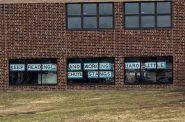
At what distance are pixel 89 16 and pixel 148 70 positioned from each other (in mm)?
4750

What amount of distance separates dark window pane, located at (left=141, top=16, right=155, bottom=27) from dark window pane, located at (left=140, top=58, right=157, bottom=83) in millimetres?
2020

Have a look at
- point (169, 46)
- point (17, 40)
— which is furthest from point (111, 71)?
point (17, 40)

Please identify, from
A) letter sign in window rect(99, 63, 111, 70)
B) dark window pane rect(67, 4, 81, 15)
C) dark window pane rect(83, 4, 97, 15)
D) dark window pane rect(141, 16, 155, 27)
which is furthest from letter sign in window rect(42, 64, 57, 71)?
dark window pane rect(141, 16, 155, 27)

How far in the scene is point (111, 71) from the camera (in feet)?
104

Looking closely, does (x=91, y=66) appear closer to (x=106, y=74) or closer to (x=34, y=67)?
(x=106, y=74)

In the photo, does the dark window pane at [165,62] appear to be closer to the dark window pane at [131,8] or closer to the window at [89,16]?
the dark window pane at [131,8]

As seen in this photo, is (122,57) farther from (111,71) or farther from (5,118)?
(5,118)

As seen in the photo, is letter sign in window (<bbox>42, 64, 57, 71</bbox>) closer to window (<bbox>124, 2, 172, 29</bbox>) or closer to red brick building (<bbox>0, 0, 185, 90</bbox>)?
red brick building (<bbox>0, 0, 185, 90</bbox>)

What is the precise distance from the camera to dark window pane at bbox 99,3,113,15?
3167 centimetres

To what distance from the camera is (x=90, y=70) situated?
Answer: 31.7 metres

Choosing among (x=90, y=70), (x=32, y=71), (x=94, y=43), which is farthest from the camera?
(x=32, y=71)

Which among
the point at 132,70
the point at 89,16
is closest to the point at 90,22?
the point at 89,16

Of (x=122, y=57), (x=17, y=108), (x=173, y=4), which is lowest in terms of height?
(x=17, y=108)

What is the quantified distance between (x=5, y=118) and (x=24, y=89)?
512 inches
